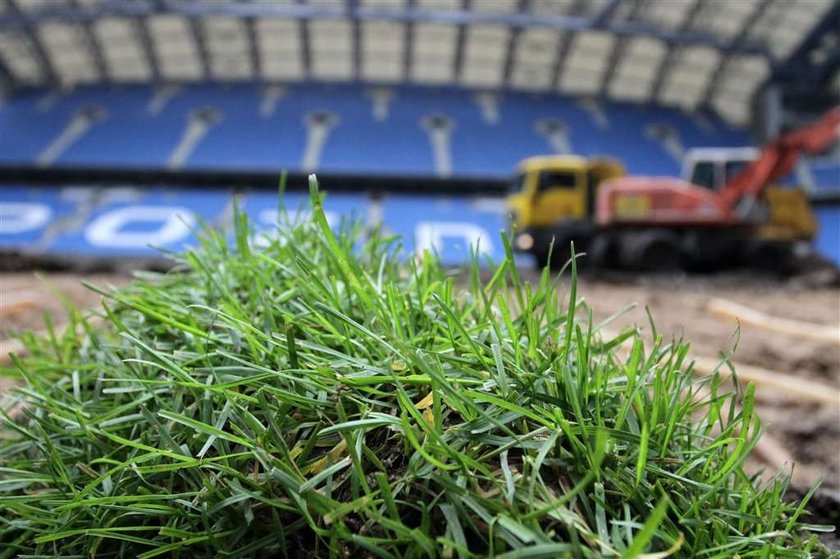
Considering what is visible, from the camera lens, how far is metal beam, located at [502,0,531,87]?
22156 mm

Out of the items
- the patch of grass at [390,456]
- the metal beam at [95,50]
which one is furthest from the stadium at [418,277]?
the metal beam at [95,50]

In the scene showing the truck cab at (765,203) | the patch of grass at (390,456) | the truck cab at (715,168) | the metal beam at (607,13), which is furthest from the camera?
the metal beam at (607,13)

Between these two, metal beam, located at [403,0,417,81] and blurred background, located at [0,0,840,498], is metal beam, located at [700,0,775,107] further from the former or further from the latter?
metal beam, located at [403,0,417,81]

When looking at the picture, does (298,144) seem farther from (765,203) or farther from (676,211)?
(765,203)

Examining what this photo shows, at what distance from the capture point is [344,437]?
0.82 meters

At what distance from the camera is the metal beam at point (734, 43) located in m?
21.3

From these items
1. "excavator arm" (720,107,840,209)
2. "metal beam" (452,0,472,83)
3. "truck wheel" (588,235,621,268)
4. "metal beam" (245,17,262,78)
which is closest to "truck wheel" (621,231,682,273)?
"truck wheel" (588,235,621,268)

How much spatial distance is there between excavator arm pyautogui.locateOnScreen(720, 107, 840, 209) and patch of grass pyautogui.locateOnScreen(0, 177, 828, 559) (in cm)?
1385

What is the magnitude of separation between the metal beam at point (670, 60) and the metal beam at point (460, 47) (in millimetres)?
7780

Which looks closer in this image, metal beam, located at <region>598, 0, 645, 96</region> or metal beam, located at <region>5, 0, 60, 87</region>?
metal beam, located at <region>5, 0, 60, 87</region>

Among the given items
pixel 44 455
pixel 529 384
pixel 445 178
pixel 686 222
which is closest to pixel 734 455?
pixel 529 384

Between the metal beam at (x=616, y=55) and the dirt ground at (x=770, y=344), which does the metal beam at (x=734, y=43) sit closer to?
the metal beam at (x=616, y=55)

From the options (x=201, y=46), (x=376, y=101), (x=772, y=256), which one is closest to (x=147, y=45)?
(x=201, y=46)

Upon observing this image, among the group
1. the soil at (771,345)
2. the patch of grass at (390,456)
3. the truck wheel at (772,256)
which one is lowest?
the truck wheel at (772,256)
